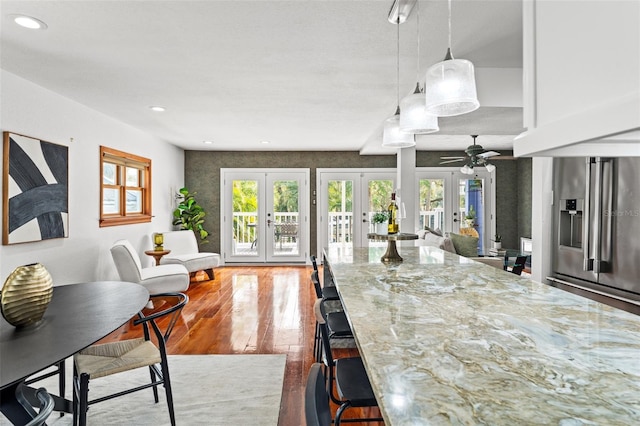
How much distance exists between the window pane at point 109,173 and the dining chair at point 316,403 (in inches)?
184

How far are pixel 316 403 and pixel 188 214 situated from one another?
671 centimetres

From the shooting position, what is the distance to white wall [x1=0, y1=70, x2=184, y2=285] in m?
3.28

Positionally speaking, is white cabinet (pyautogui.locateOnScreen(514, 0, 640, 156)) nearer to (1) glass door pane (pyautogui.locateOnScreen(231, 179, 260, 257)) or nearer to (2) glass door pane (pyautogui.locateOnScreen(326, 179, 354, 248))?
(2) glass door pane (pyautogui.locateOnScreen(326, 179, 354, 248))

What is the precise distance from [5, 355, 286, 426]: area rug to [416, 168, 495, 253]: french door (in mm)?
5708

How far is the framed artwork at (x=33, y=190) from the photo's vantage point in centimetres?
316

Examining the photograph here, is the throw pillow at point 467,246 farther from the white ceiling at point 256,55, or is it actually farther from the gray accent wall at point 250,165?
the gray accent wall at point 250,165

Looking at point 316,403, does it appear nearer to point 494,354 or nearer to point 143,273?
point 494,354

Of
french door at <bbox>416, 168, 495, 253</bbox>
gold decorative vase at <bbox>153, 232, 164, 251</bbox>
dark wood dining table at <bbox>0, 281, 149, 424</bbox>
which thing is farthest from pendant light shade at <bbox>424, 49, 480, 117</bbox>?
french door at <bbox>416, 168, 495, 253</bbox>

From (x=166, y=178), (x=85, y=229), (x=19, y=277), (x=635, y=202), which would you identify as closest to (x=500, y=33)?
(x=635, y=202)

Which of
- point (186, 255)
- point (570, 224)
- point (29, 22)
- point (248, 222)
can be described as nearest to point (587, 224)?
point (570, 224)

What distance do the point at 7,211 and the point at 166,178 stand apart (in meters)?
3.60

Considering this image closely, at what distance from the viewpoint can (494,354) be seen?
93cm

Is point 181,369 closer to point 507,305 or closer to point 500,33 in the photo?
point 507,305

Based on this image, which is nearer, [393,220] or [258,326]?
[393,220]
